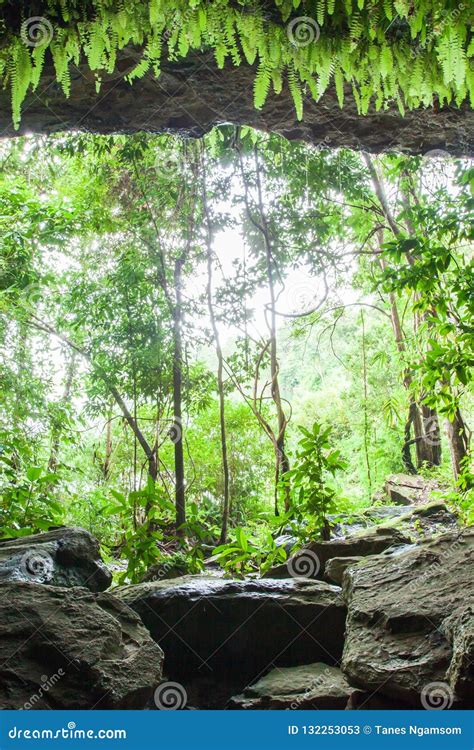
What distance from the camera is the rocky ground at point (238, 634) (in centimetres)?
210

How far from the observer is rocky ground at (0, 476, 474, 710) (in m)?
2.10

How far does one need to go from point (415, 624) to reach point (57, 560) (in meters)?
1.75

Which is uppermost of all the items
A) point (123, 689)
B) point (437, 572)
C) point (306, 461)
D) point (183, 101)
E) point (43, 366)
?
point (183, 101)

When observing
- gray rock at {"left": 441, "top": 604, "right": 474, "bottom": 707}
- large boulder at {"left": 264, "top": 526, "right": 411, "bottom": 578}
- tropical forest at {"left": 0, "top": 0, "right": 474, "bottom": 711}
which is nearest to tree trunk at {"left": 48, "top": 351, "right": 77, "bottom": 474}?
tropical forest at {"left": 0, "top": 0, "right": 474, "bottom": 711}

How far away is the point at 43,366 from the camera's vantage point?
753 centimetres

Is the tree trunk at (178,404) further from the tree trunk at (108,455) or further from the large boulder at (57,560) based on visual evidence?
the large boulder at (57,560)

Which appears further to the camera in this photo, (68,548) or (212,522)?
(212,522)

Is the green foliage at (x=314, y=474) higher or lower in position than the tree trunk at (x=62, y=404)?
lower

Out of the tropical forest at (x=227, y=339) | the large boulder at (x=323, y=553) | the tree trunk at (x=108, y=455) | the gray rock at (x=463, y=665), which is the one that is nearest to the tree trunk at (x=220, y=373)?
the tropical forest at (x=227, y=339)

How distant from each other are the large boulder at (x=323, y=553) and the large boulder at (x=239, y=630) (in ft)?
2.68

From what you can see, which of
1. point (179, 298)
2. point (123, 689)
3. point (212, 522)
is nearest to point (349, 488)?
point (212, 522)

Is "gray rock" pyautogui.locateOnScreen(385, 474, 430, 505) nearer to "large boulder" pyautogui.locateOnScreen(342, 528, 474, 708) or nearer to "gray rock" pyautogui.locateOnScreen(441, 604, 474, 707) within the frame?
"large boulder" pyautogui.locateOnScreen(342, 528, 474, 708)
